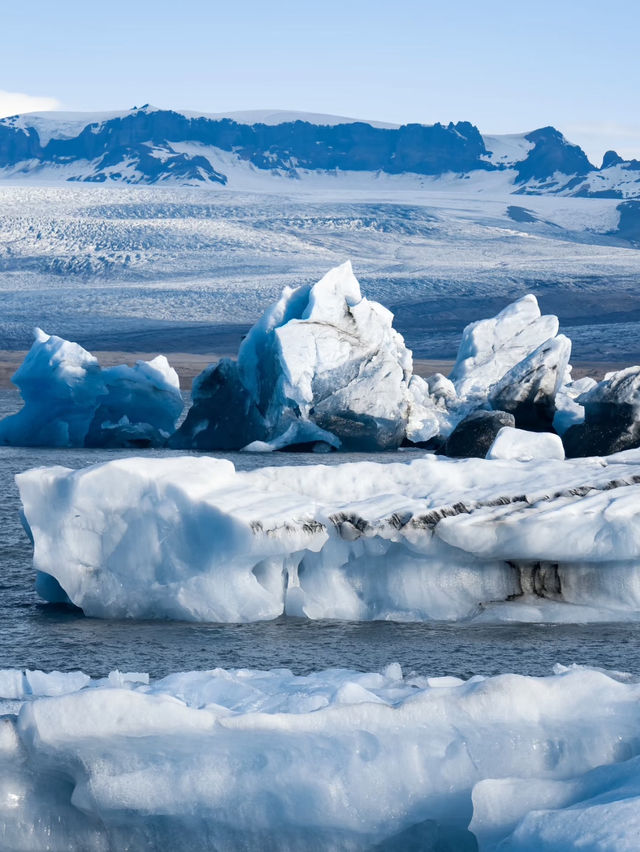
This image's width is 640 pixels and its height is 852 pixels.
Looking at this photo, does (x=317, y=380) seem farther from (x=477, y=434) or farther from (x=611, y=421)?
(x=611, y=421)

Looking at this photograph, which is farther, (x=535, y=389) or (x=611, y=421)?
(x=535, y=389)

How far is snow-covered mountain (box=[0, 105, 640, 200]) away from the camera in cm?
10731

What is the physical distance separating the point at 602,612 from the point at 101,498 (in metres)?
3.00

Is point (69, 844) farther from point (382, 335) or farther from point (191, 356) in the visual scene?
point (191, 356)

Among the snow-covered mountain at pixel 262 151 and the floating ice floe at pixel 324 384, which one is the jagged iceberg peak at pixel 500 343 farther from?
the snow-covered mountain at pixel 262 151

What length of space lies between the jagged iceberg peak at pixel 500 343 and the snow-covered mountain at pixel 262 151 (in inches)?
3379

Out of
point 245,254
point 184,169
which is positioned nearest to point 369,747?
point 245,254

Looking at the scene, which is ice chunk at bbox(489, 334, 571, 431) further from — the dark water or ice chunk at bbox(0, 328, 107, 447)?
the dark water

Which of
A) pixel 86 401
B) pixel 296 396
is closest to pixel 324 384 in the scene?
pixel 296 396

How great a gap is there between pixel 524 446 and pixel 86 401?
878 centimetres

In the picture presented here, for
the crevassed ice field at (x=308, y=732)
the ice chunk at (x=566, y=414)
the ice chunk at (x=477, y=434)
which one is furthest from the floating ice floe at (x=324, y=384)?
the crevassed ice field at (x=308, y=732)

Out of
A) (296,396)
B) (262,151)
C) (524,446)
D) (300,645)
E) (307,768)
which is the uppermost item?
(262,151)

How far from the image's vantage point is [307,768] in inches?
156

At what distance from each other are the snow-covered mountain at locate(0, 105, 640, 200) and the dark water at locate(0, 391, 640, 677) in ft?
326
